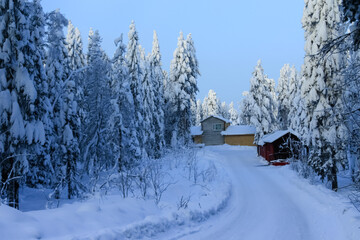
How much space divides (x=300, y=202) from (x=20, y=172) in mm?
11474

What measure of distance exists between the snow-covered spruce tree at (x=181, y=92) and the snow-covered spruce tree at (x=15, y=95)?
25.3m

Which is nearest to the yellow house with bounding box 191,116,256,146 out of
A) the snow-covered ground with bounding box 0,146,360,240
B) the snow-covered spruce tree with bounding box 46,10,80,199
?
the snow-covered spruce tree with bounding box 46,10,80,199

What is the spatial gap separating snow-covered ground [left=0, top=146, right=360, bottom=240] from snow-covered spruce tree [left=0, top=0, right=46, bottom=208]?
15.2 ft

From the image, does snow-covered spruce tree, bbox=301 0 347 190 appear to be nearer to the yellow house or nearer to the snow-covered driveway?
the snow-covered driveway

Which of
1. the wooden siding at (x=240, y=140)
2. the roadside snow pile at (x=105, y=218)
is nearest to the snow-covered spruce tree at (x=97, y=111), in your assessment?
the roadside snow pile at (x=105, y=218)

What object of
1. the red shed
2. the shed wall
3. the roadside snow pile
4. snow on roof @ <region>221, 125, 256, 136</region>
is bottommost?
the roadside snow pile

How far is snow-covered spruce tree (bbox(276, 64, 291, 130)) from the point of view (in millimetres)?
51938

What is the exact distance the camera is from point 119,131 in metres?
21.7

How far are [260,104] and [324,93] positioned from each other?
24.1m

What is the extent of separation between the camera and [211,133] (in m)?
56.5

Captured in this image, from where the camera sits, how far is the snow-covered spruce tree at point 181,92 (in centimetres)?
3644

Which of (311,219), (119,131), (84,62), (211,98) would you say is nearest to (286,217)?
(311,219)

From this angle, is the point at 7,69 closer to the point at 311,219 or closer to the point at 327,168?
the point at 311,219

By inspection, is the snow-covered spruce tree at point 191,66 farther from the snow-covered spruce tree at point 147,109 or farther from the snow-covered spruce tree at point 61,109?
the snow-covered spruce tree at point 61,109
